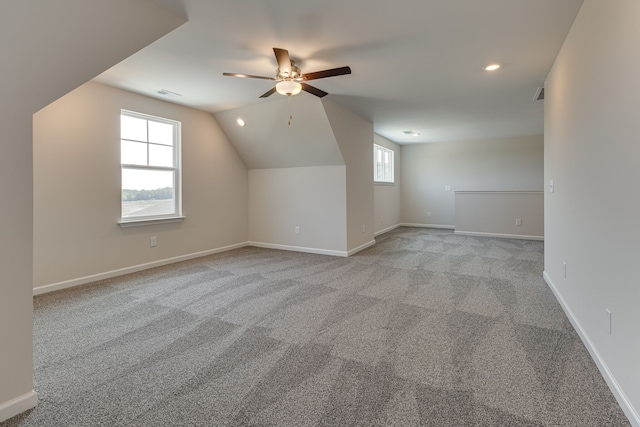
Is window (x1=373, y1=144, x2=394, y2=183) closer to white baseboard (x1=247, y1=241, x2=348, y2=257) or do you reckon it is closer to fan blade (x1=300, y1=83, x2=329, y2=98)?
white baseboard (x1=247, y1=241, x2=348, y2=257)

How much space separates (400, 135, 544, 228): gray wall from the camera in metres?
7.28

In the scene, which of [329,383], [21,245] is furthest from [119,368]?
[329,383]

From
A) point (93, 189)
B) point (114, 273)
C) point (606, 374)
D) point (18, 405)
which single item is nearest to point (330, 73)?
point (606, 374)

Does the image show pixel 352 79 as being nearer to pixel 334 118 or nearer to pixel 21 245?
pixel 334 118

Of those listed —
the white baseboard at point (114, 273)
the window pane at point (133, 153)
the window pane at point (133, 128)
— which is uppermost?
the window pane at point (133, 128)

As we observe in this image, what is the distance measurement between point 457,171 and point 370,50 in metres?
6.12

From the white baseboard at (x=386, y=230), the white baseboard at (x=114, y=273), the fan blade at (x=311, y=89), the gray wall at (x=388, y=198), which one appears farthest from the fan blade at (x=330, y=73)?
the white baseboard at (x=386, y=230)

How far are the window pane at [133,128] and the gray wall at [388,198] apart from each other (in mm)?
4654

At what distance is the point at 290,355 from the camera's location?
79.4 inches

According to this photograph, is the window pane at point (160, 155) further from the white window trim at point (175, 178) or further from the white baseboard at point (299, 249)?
the white baseboard at point (299, 249)

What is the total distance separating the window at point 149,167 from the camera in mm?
4016

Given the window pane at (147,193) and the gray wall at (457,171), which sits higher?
the gray wall at (457,171)

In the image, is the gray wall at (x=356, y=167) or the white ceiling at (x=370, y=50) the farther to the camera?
the gray wall at (x=356, y=167)

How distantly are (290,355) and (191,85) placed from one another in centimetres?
341
